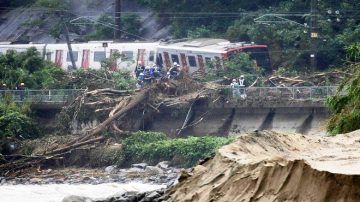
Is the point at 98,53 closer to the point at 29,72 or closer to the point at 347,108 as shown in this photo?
the point at 29,72

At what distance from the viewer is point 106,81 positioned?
205 feet

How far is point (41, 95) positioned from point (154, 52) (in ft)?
30.4

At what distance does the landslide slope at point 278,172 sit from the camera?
1611 cm

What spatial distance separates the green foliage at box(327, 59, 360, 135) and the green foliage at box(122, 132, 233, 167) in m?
25.4

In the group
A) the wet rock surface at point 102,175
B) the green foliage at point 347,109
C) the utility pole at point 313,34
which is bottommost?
the wet rock surface at point 102,175

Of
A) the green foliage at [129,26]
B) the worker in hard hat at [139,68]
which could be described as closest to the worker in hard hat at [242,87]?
the worker in hard hat at [139,68]

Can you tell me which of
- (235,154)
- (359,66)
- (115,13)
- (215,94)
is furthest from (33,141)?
(235,154)

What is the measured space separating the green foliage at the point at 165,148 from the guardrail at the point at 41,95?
496 cm

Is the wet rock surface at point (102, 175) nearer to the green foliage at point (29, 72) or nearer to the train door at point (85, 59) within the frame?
the green foliage at point (29, 72)

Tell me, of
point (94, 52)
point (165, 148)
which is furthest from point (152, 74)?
point (94, 52)

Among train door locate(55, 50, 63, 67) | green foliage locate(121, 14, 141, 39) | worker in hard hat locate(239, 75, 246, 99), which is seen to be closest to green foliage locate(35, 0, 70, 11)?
green foliage locate(121, 14, 141, 39)

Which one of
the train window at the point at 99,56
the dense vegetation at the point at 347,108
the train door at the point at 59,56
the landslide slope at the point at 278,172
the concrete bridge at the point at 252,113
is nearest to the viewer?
the landslide slope at the point at 278,172

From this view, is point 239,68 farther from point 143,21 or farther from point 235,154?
point 235,154

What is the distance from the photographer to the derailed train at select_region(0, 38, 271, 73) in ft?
218
